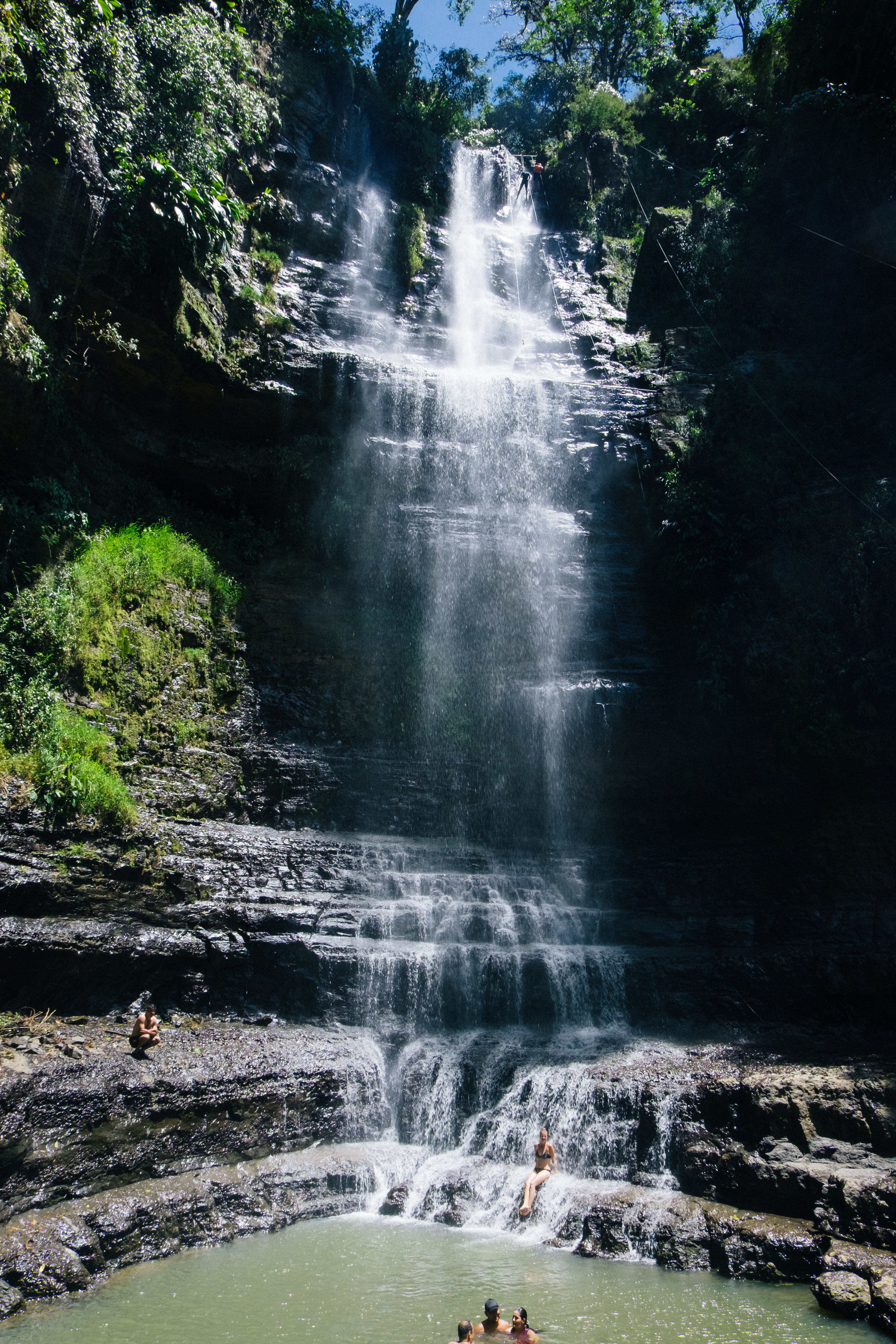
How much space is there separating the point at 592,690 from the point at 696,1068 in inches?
268

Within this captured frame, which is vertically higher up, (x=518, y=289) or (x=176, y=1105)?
(x=518, y=289)

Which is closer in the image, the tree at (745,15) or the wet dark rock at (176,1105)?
the wet dark rock at (176,1105)

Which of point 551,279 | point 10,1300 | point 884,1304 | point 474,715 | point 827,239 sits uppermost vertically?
point 551,279

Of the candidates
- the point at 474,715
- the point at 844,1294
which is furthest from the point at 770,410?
the point at 844,1294

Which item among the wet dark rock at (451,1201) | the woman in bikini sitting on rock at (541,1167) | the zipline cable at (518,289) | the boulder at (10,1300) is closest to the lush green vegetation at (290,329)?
the zipline cable at (518,289)

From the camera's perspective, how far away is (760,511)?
586 inches

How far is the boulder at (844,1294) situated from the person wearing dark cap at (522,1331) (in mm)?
2215

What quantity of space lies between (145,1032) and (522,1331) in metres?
4.95

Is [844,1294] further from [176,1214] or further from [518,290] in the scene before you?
[518,290]

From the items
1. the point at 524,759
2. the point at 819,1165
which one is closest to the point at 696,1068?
the point at 819,1165

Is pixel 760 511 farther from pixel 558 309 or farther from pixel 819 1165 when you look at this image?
pixel 819 1165

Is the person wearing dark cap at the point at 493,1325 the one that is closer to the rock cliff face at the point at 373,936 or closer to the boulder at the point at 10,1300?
the rock cliff face at the point at 373,936

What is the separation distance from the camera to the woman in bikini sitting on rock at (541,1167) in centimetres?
723

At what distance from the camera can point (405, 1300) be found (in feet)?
18.4
